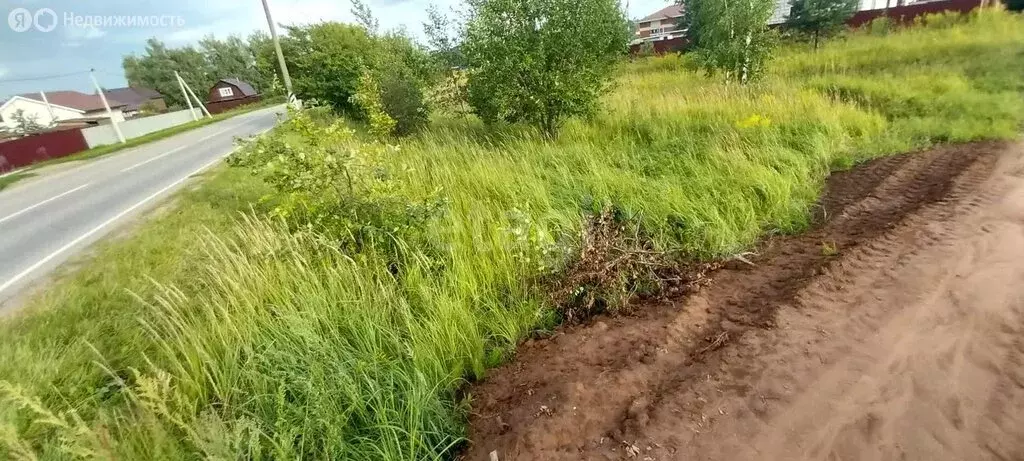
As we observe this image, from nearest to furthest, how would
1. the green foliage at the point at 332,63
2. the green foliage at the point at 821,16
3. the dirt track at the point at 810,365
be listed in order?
the dirt track at the point at 810,365
the green foliage at the point at 332,63
the green foliage at the point at 821,16

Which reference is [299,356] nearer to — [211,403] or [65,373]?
[211,403]

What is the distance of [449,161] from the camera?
7.12 metres

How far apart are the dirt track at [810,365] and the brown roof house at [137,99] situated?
204 feet

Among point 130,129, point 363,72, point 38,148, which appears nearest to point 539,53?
point 363,72

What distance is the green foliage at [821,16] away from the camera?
1847cm

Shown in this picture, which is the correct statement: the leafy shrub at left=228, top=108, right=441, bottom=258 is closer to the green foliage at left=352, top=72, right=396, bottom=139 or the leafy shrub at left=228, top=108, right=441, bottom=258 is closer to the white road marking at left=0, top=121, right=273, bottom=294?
the white road marking at left=0, top=121, right=273, bottom=294

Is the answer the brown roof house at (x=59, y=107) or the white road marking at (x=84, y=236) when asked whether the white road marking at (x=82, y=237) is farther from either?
the brown roof house at (x=59, y=107)

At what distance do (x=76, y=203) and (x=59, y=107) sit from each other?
5617 cm

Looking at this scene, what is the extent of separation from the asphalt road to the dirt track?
622 cm

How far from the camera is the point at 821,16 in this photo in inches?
732

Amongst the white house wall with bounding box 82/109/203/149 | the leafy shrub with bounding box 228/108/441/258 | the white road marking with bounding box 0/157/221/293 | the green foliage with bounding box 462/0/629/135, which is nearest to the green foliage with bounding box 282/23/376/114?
the white road marking with bounding box 0/157/221/293

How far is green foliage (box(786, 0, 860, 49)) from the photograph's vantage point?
18469 mm

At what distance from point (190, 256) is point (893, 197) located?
736cm

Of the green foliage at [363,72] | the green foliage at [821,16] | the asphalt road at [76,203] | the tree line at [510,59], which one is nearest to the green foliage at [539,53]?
the tree line at [510,59]
